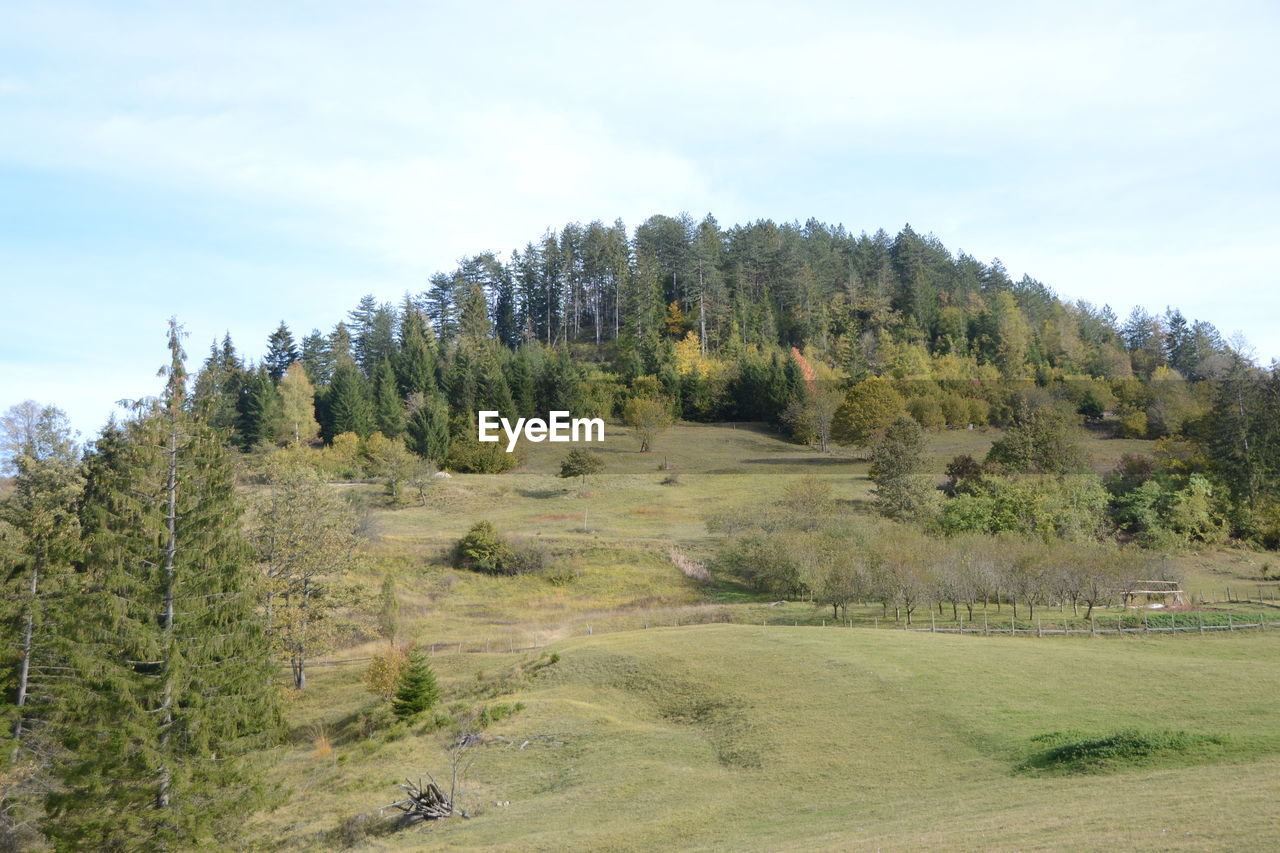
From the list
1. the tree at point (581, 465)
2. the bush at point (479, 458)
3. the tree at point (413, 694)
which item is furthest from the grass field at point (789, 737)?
the bush at point (479, 458)

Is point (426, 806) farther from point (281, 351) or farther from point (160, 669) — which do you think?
point (281, 351)

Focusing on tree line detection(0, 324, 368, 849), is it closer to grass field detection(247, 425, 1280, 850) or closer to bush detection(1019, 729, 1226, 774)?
grass field detection(247, 425, 1280, 850)

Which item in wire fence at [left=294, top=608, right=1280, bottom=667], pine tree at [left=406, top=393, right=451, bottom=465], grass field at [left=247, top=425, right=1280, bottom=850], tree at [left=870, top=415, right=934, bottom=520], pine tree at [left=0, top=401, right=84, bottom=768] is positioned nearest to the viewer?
grass field at [left=247, top=425, right=1280, bottom=850]

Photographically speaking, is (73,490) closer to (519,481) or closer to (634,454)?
(519,481)

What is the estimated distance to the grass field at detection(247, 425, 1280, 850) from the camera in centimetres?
2197

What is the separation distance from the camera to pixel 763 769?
29.6 meters

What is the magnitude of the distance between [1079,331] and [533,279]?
341 feet

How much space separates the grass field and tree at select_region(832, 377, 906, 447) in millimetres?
47647

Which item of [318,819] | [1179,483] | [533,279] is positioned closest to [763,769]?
[318,819]

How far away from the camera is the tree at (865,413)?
346 ft

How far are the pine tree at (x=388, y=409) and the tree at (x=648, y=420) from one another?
31.4m

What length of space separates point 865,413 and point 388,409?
6441cm

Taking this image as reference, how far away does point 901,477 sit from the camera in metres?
79.1

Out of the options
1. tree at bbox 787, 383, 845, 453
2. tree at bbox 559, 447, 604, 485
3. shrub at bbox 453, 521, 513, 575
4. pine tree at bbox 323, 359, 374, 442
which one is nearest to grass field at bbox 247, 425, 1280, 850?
shrub at bbox 453, 521, 513, 575
